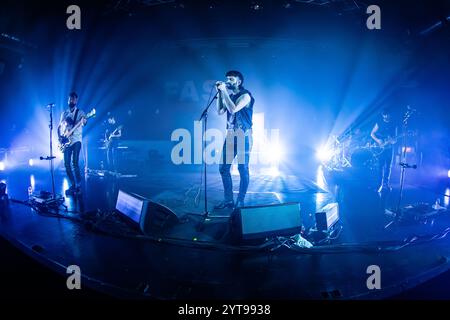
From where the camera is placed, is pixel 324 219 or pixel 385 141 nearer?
pixel 324 219

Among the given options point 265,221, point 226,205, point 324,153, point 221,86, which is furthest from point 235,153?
point 324,153

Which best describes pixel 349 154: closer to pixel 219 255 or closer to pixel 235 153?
pixel 235 153

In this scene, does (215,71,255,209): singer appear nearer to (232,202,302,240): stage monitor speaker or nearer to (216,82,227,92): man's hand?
(216,82,227,92): man's hand

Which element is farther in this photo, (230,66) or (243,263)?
(230,66)

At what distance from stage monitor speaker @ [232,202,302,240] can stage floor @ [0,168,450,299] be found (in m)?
0.17

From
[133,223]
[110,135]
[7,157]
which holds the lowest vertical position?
[133,223]

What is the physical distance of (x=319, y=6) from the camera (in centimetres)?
705

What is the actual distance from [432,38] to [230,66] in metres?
6.09

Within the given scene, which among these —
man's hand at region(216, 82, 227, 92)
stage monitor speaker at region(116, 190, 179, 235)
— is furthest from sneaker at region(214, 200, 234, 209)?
man's hand at region(216, 82, 227, 92)

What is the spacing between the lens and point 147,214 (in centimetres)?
297

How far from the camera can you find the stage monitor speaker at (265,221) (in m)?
2.63

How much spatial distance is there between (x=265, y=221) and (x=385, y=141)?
13.6 ft
